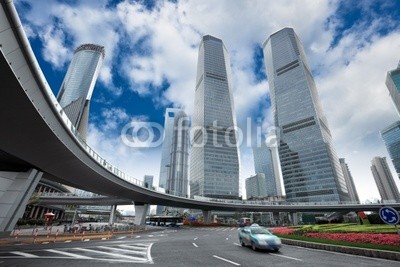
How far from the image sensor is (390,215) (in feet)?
33.4

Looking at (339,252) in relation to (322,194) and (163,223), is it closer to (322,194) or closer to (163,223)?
(163,223)

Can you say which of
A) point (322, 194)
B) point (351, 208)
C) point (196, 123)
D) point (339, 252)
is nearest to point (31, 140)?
point (339, 252)

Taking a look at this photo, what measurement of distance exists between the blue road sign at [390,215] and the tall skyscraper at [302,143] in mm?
150629

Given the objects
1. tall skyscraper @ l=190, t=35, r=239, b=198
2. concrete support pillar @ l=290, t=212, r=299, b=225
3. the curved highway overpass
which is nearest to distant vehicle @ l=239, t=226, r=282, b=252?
the curved highway overpass

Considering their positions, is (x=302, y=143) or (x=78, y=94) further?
(x=78, y=94)

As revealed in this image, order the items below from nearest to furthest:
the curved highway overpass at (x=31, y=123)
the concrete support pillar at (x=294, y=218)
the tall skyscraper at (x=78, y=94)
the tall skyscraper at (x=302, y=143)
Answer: the curved highway overpass at (x=31, y=123) < the concrete support pillar at (x=294, y=218) < the tall skyscraper at (x=302, y=143) < the tall skyscraper at (x=78, y=94)

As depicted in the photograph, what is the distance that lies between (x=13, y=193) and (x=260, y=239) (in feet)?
84.8

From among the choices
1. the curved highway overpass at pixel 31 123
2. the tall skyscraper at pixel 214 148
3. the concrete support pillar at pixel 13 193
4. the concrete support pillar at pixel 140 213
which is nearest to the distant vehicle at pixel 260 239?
the curved highway overpass at pixel 31 123

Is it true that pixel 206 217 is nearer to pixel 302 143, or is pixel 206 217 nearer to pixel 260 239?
pixel 260 239

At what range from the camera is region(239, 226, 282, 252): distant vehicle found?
12.2m

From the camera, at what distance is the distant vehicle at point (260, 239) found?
12.2m

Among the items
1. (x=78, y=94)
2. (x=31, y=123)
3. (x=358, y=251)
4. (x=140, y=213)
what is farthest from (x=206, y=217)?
(x=78, y=94)

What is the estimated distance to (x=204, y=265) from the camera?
350 inches

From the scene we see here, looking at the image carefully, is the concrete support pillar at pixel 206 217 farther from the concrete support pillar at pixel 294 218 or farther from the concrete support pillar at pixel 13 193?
the concrete support pillar at pixel 13 193
